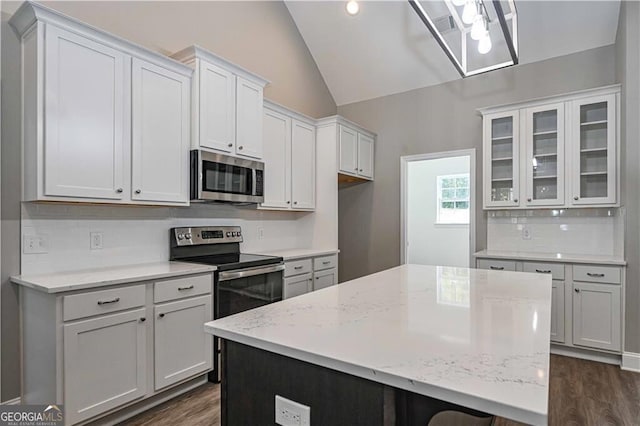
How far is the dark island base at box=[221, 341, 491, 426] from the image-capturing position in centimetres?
87

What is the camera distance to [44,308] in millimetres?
1969

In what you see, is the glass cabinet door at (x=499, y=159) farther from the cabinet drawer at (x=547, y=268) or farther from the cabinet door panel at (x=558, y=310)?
the cabinet door panel at (x=558, y=310)

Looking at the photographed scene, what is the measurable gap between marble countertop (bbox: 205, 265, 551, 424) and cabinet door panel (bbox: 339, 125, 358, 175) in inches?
108

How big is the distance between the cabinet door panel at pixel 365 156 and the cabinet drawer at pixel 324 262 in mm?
1242

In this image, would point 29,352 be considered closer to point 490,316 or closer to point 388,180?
point 490,316

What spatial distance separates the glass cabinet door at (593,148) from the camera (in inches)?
130

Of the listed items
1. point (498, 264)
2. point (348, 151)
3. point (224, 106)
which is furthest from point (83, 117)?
point (498, 264)

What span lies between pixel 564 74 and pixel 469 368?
4096 millimetres

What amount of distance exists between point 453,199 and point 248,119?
4.21m

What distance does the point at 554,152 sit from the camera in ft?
11.8

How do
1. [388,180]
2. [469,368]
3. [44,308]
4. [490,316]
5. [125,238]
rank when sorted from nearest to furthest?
[469,368], [490,316], [44,308], [125,238], [388,180]

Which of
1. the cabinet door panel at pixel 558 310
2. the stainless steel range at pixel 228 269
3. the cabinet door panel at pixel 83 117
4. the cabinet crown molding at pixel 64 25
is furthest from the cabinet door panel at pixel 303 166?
Answer: the cabinet door panel at pixel 558 310

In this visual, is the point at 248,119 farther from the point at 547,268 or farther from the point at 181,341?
the point at 547,268

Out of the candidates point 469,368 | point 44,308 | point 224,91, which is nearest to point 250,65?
point 224,91
